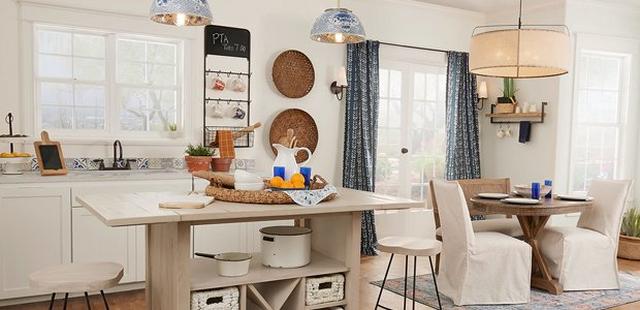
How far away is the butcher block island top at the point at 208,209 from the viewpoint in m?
2.32

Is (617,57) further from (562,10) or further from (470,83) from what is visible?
(470,83)

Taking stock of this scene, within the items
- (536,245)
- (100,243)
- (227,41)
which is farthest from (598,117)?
(100,243)

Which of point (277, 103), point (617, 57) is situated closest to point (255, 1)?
point (277, 103)

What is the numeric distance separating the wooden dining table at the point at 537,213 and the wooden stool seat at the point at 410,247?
3.13 ft

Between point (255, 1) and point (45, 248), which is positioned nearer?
point (45, 248)

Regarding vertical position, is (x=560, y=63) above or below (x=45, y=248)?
above

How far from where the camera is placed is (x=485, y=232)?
447 cm

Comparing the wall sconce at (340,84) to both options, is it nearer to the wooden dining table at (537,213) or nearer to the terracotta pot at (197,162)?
the terracotta pot at (197,162)

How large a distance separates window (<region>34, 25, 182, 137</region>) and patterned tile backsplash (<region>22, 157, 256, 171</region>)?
25 cm

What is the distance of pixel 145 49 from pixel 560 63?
128 inches

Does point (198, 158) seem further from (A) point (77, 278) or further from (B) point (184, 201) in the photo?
(A) point (77, 278)

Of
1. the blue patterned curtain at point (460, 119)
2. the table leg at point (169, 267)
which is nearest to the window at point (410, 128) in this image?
the blue patterned curtain at point (460, 119)

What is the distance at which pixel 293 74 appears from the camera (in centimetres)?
532

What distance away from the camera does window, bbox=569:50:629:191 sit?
5.95 m
